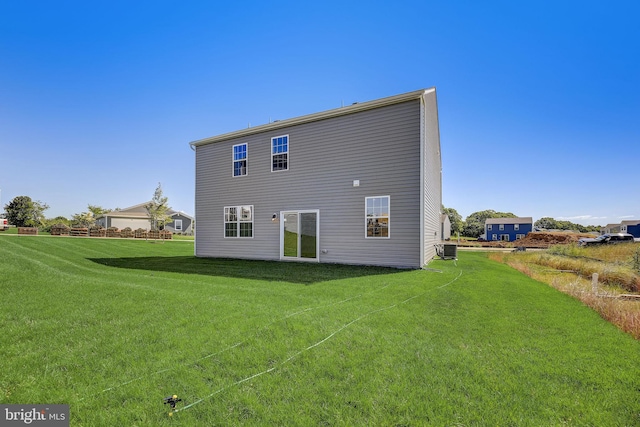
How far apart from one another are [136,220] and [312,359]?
4377cm

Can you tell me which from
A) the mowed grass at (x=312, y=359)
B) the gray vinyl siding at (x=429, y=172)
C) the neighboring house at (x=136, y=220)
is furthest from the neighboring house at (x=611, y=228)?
the neighboring house at (x=136, y=220)

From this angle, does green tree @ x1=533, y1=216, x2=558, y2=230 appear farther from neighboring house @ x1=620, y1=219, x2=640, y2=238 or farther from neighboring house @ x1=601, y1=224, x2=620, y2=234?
neighboring house @ x1=620, y1=219, x2=640, y2=238

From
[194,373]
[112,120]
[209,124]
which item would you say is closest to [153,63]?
[209,124]

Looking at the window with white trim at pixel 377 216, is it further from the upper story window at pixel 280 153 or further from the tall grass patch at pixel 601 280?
the tall grass patch at pixel 601 280

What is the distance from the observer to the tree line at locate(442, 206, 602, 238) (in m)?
58.5

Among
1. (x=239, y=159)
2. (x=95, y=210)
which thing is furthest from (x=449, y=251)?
(x=95, y=210)

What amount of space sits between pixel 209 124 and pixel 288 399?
15.7 metres

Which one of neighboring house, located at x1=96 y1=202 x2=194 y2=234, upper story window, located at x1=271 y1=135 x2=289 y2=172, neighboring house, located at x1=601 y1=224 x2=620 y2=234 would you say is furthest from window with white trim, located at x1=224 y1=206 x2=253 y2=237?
neighboring house, located at x1=601 y1=224 x2=620 y2=234

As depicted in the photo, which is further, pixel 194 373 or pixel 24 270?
pixel 24 270

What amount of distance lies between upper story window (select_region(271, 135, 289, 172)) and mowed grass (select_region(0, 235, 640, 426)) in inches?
296

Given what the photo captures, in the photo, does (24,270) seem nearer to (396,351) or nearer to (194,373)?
(194,373)

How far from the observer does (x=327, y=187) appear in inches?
453

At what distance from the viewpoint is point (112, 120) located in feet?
52.9

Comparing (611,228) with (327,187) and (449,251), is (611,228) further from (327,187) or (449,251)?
(327,187)
